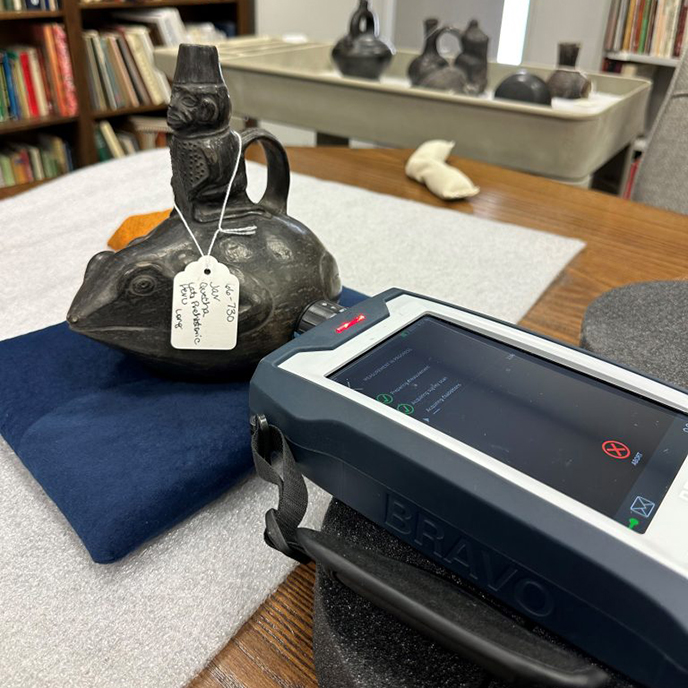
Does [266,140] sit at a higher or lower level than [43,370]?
higher

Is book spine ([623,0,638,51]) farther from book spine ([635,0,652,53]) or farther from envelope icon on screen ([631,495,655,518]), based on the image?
envelope icon on screen ([631,495,655,518])

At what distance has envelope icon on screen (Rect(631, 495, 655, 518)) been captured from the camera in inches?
11.5

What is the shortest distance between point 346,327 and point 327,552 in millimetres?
164

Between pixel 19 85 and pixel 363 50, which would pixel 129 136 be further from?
pixel 363 50

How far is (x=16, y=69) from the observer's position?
76.9 inches

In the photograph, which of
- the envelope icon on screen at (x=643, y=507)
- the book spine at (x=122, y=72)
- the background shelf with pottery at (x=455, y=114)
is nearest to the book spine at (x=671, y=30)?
the background shelf with pottery at (x=455, y=114)

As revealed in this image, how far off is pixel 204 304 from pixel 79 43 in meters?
1.96

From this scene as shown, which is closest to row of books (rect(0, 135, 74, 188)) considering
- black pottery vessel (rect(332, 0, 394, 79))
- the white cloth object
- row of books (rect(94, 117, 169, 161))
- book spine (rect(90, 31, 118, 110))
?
row of books (rect(94, 117, 169, 161))

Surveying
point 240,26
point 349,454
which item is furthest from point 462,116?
point 240,26

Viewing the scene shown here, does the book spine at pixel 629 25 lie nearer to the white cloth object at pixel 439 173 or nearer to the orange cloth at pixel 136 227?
the white cloth object at pixel 439 173

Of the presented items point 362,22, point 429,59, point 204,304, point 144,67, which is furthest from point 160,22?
point 204,304

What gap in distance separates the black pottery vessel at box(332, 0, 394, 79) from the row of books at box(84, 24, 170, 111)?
1.04 metres

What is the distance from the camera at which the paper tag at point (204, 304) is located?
1.51 feet

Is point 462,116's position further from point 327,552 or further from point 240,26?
point 240,26
